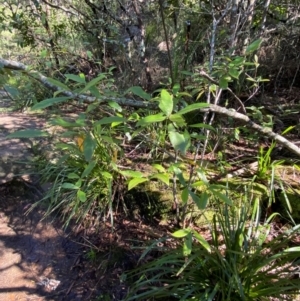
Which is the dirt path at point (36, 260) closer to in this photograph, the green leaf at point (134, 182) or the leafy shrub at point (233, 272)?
the leafy shrub at point (233, 272)

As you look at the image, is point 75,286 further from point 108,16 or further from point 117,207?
point 108,16

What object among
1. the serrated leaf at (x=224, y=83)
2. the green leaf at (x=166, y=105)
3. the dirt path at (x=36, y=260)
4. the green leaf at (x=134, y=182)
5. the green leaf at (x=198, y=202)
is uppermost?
the serrated leaf at (x=224, y=83)

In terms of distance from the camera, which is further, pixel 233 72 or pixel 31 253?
pixel 31 253

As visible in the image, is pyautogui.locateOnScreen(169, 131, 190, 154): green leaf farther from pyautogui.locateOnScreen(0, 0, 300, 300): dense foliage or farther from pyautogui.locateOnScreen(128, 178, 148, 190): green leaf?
pyautogui.locateOnScreen(128, 178, 148, 190): green leaf

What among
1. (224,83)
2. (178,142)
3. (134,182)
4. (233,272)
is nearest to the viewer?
(178,142)

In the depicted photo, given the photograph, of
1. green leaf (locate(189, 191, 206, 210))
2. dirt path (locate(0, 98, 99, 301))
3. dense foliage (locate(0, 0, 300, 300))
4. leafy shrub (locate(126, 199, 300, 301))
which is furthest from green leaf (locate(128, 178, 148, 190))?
dirt path (locate(0, 98, 99, 301))

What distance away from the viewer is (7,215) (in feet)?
7.97

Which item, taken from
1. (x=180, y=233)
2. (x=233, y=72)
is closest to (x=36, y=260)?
(x=180, y=233)

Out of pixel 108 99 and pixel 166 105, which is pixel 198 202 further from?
pixel 108 99

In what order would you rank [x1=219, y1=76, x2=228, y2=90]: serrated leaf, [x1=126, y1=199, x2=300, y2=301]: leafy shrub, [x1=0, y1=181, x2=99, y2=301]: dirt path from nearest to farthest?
1. [x1=219, y1=76, x2=228, y2=90]: serrated leaf
2. [x1=126, y1=199, x2=300, y2=301]: leafy shrub
3. [x1=0, y1=181, x2=99, y2=301]: dirt path

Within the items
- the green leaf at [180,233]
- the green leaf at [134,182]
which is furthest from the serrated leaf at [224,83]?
the green leaf at [180,233]

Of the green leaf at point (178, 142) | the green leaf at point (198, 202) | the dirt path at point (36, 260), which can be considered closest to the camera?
the green leaf at point (178, 142)

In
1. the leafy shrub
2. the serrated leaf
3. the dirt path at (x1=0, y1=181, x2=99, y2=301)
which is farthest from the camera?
the dirt path at (x1=0, y1=181, x2=99, y2=301)

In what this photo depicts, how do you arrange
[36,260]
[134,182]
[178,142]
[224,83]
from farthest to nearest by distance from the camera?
[36,260] → [224,83] → [134,182] → [178,142]
